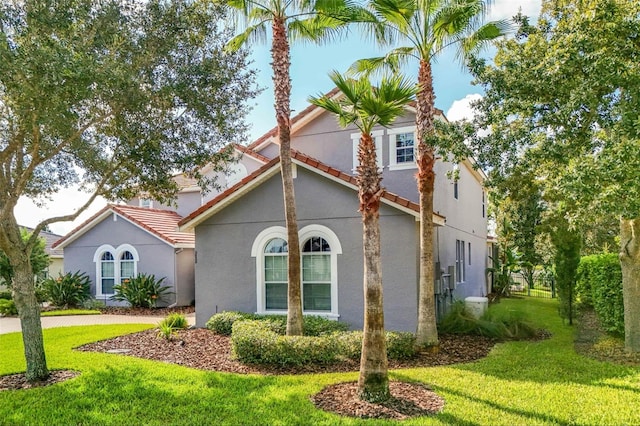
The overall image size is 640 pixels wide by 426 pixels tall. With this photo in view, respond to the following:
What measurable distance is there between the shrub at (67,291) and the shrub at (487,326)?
18.0 metres

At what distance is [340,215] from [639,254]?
7.64 metres

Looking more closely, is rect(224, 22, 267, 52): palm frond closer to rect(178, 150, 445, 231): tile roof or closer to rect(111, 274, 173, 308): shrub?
rect(178, 150, 445, 231): tile roof

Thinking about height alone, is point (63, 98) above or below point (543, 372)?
above

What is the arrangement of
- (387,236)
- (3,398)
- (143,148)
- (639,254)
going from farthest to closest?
1. (387,236)
2. (639,254)
3. (143,148)
4. (3,398)

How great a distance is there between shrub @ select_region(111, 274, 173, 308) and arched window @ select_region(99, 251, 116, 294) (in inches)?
71.1

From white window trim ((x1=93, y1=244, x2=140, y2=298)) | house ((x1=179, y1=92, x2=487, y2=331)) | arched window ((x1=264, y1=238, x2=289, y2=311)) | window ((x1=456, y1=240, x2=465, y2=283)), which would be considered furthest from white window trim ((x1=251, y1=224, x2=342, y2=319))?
white window trim ((x1=93, y1=244, x2=140, y2=298))

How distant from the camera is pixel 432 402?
771cm

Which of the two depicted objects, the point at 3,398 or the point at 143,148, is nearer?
the point at 3,398

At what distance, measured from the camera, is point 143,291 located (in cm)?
2130

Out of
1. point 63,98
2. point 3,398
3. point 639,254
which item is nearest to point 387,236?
point 639,254

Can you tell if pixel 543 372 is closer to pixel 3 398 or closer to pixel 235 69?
pixel 235 69

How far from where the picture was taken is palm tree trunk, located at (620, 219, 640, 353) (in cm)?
1073

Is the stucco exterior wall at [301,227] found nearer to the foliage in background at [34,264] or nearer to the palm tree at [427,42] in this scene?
the palm tree at [427,42]

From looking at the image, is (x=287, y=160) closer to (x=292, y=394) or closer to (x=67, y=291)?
(x=292, y=394)
